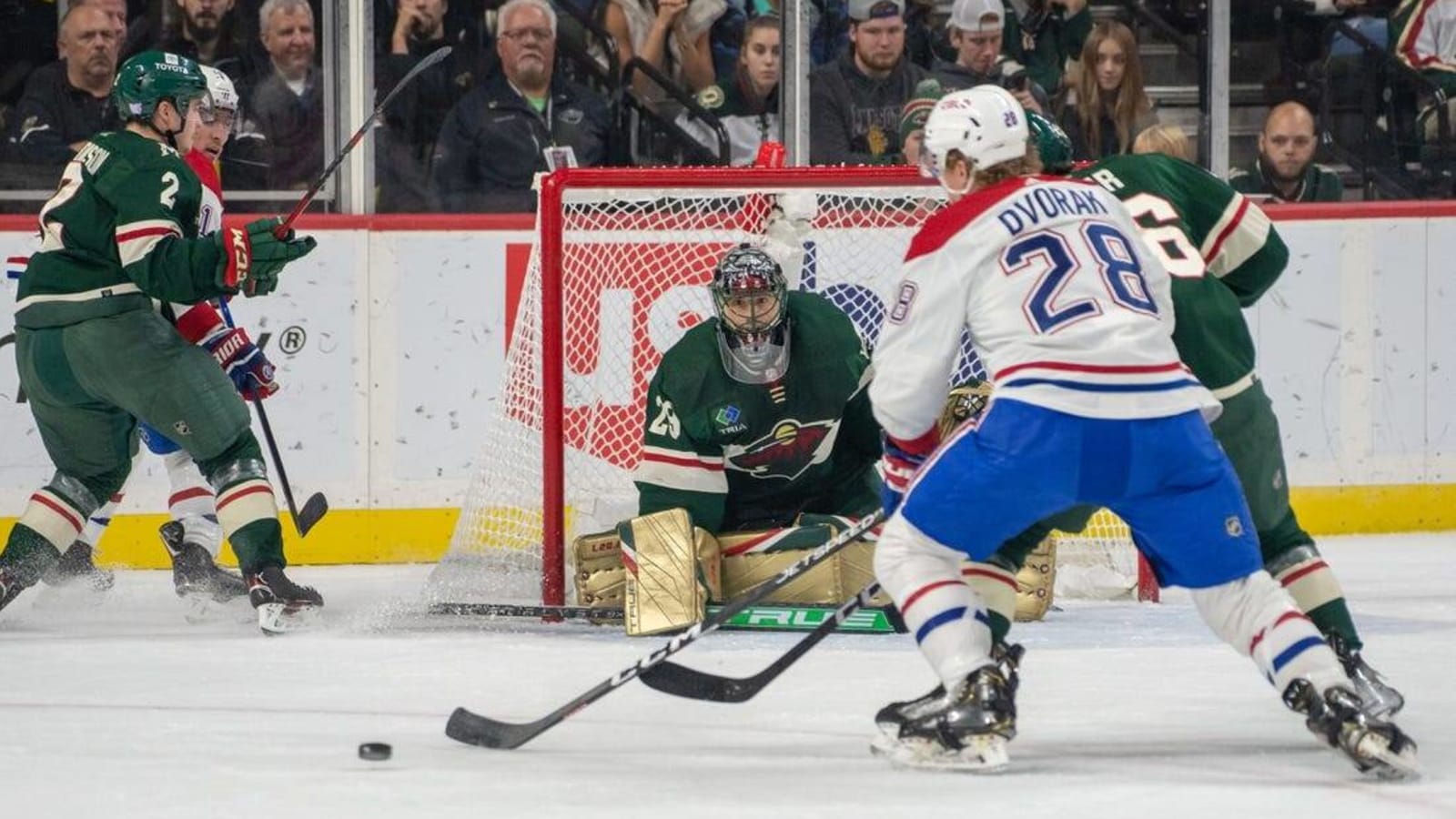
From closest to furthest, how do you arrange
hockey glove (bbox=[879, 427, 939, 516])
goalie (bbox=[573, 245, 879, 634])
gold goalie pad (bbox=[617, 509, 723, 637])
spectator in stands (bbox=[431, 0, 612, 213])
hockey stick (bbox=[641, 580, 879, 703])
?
1. hockey glove (bbox=[879, 427, 939, 516])
2. hockey stick (bbox=[641, 580, 879, 703])
3. gold goalie pad (bbox=[617, 509, 723, 637])
4. goalie (bbox=[573, 245, 879, 634])
5. spectator in stands (bbox=[431, 0, 612, 213])

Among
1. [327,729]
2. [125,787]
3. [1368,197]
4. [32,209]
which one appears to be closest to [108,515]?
[32,209]

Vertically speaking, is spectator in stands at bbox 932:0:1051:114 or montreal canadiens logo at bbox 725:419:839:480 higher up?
spectator in stands at bbox 932:0:1051:114

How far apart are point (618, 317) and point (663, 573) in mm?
1274

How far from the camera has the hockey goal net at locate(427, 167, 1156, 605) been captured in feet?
17.6

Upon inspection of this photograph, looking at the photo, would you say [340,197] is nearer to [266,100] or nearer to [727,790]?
[266,100]

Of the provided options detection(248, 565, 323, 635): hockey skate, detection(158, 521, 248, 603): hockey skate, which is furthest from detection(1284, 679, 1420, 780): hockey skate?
detection(158, 521, 248, 603): hockey skate

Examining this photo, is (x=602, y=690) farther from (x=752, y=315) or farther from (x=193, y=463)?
(x=193, y=463)

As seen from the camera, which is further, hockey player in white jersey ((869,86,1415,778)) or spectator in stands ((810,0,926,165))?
spectator in stands ((810,0,926,165))

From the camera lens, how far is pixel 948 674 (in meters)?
3.45

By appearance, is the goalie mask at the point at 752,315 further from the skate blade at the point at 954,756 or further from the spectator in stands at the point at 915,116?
the skate blade at the point at 954,756

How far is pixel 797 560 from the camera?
17.1 ft

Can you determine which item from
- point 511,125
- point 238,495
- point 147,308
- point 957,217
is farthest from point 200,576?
point 957,217

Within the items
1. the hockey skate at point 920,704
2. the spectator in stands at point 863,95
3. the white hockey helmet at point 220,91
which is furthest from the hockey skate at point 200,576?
the hockey skate at point 920,704

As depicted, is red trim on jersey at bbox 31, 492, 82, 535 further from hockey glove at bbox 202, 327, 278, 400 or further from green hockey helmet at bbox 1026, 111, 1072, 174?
green hockey helmet at bbox 1026, 111, 1072, 174
